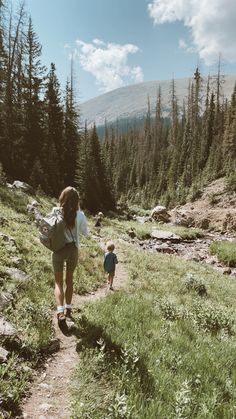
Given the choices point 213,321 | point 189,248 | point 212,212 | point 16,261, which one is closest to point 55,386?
point 213,321

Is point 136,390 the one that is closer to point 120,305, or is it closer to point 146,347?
point 146,347

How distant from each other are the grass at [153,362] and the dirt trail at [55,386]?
16 cm

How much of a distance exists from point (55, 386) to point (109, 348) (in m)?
1.04

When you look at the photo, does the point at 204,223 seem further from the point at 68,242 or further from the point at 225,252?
the point at 68,242

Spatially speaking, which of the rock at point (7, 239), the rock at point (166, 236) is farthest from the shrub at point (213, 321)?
the rock at point (166, 236)

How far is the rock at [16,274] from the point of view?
758 cm

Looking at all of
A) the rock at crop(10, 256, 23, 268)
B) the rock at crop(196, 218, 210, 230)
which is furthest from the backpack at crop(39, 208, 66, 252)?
the rock at crop(196, 218, 210, 230)

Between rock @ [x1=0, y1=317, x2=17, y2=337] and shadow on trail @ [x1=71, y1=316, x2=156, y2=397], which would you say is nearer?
shadow on trail @ [x1=71, y1=316, x2=156, y2=397]

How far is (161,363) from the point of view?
510 cm

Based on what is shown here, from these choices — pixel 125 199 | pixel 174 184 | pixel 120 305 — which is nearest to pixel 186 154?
pixel 174 184

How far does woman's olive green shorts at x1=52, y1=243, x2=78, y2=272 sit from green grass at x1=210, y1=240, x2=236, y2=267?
17.5m

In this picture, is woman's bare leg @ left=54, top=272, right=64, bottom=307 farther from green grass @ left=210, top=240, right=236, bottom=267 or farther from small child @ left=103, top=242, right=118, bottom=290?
green grass @ left=210, top=240, right=236, bottom=267

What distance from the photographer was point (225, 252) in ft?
75.2

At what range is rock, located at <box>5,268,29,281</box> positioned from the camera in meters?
7.58
